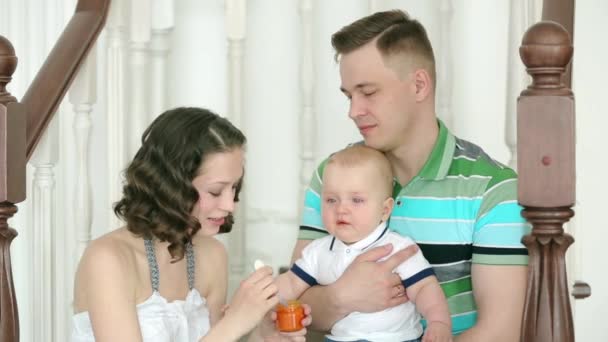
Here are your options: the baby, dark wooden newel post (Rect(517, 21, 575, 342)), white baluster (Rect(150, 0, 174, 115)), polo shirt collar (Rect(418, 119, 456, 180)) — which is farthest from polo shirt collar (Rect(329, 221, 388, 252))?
white baluster (Rect(150, 0, 174, 115))

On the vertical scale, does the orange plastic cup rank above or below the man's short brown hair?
below

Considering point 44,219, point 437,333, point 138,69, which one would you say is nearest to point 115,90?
point 138,69

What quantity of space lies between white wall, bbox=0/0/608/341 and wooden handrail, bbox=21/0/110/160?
1.00 ft

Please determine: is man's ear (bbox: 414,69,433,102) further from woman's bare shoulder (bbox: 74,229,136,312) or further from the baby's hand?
woman's bare shoulder (bbox: 74,229,136,312)

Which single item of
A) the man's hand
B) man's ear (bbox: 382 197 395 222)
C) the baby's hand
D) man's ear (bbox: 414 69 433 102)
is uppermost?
man's ear (bbox: 414 69 433 102)

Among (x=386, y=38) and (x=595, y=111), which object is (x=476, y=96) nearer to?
(x=595, y=111)

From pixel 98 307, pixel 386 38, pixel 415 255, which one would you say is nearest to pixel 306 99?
pixel 386 38

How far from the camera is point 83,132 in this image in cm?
292

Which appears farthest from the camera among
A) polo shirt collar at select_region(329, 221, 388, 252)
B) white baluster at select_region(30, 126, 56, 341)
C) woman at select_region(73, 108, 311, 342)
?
white baluster at select_region(30, 126, 56, 341)

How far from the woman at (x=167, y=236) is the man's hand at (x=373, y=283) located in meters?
0.10

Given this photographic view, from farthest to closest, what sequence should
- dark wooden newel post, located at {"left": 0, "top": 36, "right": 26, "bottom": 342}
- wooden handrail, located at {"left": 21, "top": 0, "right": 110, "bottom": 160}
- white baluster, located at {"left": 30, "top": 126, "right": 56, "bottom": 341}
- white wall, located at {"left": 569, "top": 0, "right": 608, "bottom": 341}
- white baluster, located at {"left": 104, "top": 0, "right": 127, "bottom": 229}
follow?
1. white wall, located at {"left": 569, "top": 0, "right": 608, "bottom": 341}
2. white baluster, located at {"left": 104, "top": 0, "right": 127, "bottom": 229}
3. white baluster, located at {"left": 30, "top": 126, "right": 56, "bottom": 341}
4. wooden handrail, located at {"left": 21, "top": 0, "right": 110, "bottom": 160}
5. dark wooden newel post, located at {"left": 0, "top": 36, "right": 26, "bottom": 342}

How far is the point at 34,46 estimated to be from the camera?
361 cm

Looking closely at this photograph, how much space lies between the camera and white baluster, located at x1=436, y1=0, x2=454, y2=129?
3.08 metres

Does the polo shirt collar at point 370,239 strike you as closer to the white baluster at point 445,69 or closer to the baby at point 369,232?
the baby at point 369,232
